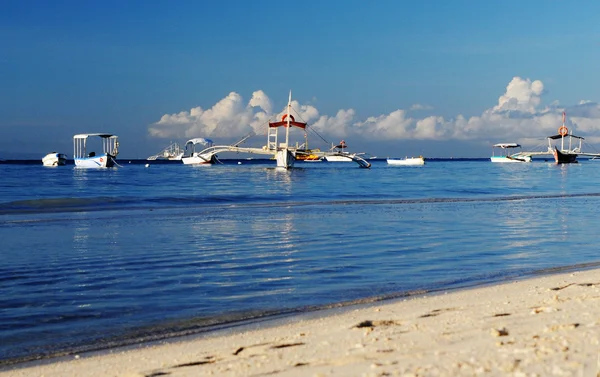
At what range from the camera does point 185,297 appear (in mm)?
10875

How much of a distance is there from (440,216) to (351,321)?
19.8m

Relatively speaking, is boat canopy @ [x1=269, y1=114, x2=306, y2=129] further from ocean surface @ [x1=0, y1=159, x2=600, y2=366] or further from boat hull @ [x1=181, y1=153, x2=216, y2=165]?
ocean surface @ [x1=0, y1=159, x2=600, y2=366]

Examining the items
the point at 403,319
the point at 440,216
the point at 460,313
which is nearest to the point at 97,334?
the point at 403,319

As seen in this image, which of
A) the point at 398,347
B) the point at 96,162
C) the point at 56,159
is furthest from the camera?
the point at 56,159

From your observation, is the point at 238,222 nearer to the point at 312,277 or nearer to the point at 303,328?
the point at 312,277

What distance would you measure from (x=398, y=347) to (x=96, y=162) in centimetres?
11546

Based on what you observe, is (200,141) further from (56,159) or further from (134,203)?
(134,203)

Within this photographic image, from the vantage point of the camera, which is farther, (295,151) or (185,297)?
(295,151)

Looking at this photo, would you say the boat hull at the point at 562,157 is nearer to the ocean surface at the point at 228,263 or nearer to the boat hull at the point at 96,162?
the boat hull at the point at 96,162

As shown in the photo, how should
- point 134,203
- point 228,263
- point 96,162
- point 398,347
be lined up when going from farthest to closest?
1. point 96,162
2. point 134,203
3. point 228,263
4. point 398,347

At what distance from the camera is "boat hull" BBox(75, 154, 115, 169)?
114875 mm

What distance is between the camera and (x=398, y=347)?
271 inches

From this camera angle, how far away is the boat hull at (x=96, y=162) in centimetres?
11488

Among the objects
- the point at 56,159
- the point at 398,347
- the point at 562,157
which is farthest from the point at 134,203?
the point at 562,157
